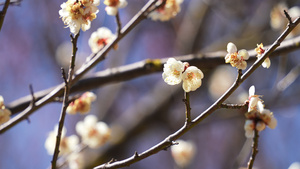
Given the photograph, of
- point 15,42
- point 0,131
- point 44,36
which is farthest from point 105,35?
point 15,42

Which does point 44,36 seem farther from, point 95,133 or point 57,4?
point 95,133

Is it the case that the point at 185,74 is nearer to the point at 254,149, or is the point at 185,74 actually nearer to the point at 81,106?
the point at 254,149

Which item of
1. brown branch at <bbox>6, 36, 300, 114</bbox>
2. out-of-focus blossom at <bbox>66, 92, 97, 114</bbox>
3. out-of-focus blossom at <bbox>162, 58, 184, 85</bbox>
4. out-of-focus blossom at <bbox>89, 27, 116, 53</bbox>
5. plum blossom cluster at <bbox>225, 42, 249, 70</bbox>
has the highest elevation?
out-of-focus blossom at <bbox>89, 27, 116, 53</bbox>

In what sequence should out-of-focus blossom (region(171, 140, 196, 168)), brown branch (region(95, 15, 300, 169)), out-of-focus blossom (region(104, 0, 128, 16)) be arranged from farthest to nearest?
out-of-focus blossom (region(171, 140, 196, 168))
out-of-focus blossom (region(104, 0, 128, 16))
brown branch (region(95, 15, 300, 169))

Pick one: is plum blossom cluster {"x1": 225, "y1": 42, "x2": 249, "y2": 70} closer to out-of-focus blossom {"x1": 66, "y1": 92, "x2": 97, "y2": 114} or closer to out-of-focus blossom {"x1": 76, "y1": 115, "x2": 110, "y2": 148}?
out-of-focus blossom {"x1": 66, "y1": 92, "x2": 97, "y2": 114}

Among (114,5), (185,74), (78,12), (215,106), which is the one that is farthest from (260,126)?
(114,5)

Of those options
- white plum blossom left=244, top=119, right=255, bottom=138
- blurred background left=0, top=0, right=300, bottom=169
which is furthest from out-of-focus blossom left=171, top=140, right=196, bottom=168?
white plum blossom left=244, top=119, right=255, bottom=138

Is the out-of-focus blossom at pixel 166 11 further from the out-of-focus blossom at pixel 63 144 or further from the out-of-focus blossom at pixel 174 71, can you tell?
the out-of-focus blossom at pixel 63 144

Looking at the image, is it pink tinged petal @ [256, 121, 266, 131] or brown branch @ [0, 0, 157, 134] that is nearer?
pink tinged petal @ [256, 121, 266, 131]

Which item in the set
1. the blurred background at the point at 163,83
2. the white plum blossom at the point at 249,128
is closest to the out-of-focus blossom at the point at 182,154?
the blurred background at the point at 163,83
